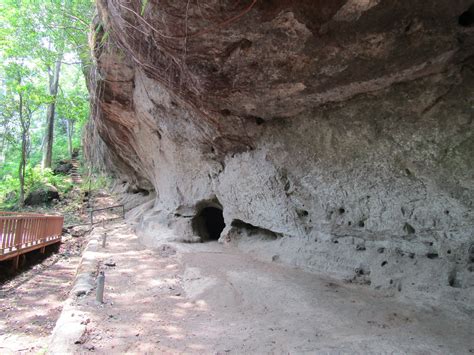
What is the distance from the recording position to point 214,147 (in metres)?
8.33

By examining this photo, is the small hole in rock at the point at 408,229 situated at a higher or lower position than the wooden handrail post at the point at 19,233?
→ higher

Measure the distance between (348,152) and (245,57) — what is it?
236cm

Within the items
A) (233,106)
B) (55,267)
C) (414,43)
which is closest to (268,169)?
(233,106)

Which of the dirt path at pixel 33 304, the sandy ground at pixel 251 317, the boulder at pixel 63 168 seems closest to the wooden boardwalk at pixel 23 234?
the dirt path at pixel 33 304

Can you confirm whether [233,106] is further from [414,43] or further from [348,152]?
[414,43]

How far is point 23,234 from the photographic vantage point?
7.96 meters

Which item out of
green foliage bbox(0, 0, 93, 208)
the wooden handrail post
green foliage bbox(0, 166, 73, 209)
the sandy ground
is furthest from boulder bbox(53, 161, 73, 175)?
the sandy ground

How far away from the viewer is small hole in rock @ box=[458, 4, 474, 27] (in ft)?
13.3

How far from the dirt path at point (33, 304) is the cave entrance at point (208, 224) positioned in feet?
11.1

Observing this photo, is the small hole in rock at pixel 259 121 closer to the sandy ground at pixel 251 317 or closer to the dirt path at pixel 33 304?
the sandy ground at pixel 251 317

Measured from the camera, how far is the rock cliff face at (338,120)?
426cm

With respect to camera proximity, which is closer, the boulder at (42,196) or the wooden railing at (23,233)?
the wooden railing at (23,233)

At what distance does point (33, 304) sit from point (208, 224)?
5.37 metres

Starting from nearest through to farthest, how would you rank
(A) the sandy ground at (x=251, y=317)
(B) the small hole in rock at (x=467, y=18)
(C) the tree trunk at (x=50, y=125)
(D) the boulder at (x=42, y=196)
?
1. (A) the sandy ground at (x=251, y=317)
2. (B) the small hole in rock at (x=467, y=18)
3. (D) the boulder at (x=42, y=196)
4. (C) the tree trunk at (x=50, y=125)
